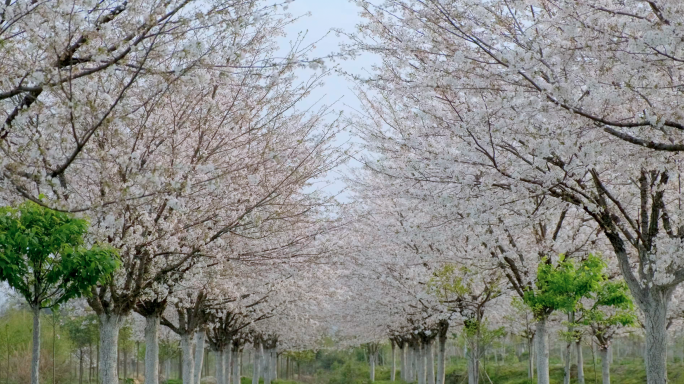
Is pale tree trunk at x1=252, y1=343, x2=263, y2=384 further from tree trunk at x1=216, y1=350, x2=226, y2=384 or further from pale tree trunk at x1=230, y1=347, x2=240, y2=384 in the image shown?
tree trunk at x1=216, y1=350, x2=226, y2=384

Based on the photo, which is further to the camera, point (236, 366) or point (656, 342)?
point (236, 366)

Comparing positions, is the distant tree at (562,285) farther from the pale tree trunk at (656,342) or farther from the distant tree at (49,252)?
the distant tree at (49,252)

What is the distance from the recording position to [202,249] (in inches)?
377

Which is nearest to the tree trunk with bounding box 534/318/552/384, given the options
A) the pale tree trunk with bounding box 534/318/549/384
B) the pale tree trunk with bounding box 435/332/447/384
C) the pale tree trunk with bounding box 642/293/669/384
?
the pale tree trunk with bounding box 534/318/549/384

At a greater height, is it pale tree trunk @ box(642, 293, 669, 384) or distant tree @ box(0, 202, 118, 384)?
distant tree @ box(0, 202, 118, 384)

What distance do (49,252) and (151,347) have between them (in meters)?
4.47

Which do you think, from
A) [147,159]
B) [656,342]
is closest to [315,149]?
[147,159]

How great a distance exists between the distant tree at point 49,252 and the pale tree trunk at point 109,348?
72cm

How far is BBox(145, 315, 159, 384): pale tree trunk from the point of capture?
1320 centimetres

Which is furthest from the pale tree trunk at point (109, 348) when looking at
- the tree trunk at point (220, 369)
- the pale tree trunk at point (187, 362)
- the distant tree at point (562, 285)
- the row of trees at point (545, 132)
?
the tree trunk at point (220, 369)

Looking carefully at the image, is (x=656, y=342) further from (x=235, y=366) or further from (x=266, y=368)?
(x=266, y=368)

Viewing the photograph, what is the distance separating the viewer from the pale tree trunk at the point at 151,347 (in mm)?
13195

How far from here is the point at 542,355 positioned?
12.3 metres

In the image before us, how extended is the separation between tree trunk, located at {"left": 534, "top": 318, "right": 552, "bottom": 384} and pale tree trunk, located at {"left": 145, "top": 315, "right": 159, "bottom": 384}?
7.86 metres
